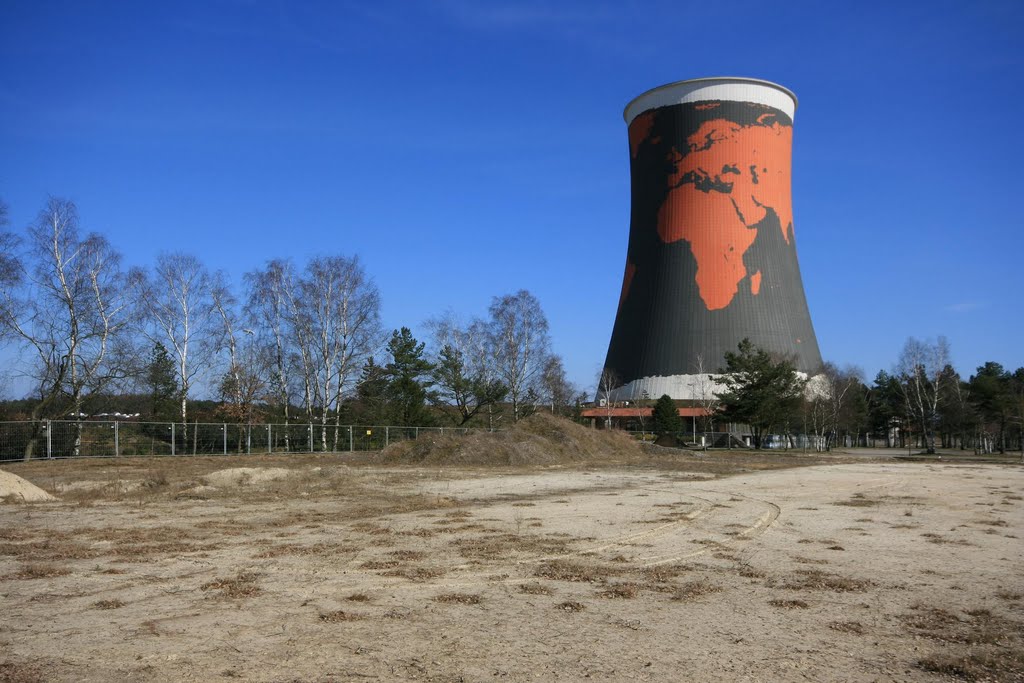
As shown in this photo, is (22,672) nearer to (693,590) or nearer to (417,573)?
(417,573)

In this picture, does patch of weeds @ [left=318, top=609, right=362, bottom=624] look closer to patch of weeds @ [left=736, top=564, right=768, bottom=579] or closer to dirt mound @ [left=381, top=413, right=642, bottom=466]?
patch of weeds @ [left=736, top=564, right=768, bottom=579]

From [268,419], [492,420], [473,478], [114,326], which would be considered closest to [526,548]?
[473,478]

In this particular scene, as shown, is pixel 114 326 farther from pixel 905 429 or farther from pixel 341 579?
pixel 905 429

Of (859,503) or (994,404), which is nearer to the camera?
(859,503)

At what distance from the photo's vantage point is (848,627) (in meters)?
3.70

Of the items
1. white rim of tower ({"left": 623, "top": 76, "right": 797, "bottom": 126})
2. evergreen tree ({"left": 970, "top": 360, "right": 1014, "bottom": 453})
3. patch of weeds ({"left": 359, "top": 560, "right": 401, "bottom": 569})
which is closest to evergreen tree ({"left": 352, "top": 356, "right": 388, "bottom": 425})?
A: white rim of tower ({"left": 623, "top": 76, "right": 797, "bottom": 126})

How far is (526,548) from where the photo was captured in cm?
595

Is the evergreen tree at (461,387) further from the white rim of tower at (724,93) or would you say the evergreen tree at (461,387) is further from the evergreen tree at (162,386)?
the white rim of tower at (724,93)

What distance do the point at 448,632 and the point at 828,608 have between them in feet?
6.99

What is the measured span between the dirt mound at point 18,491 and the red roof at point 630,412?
33.7m

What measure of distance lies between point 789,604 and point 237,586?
10.7 ft

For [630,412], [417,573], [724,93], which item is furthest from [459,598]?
[630,412]

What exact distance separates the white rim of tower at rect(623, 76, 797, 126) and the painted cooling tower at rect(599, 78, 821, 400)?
47mm

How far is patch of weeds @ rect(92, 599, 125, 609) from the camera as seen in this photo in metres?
4.04
